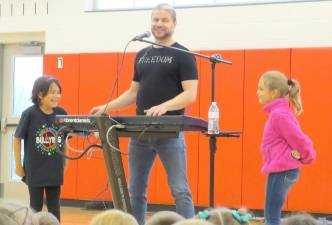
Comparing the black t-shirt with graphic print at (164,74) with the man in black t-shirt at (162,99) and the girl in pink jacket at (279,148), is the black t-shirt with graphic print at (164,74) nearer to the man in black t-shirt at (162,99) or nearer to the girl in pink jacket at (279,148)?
the man in black t-shirt at (162,99)

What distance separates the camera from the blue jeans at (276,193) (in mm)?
3340

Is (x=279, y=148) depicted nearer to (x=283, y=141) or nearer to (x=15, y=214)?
(x=283, y=141)

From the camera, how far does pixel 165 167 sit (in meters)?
2.96

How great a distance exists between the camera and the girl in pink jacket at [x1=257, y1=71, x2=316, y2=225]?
3367 millimetres

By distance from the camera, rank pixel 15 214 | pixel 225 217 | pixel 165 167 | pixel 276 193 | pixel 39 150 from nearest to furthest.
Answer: pixel 15 214
pixel 225 217
pixel 165 167
pixel 276 193
pixel 39 150

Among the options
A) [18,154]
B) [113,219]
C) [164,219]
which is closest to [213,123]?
[164,219]

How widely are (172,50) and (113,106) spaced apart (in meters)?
0.49

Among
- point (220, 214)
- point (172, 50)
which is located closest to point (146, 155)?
point (172, 50)

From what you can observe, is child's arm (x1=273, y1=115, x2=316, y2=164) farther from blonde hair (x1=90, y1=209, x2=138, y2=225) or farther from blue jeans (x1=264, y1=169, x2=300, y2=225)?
blonde hair (x1=90, y1=209, x2=138, y2=225)

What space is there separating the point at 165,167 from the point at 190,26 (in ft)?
12.8

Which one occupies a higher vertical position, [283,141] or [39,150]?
[283,141]

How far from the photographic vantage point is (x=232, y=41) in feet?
21.0

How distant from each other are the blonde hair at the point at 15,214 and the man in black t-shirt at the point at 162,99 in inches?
54.7

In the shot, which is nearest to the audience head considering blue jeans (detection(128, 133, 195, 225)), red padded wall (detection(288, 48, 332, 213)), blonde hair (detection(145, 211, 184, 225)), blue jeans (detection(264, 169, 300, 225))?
blonde hair (detection(145, 211, 184, 225))
